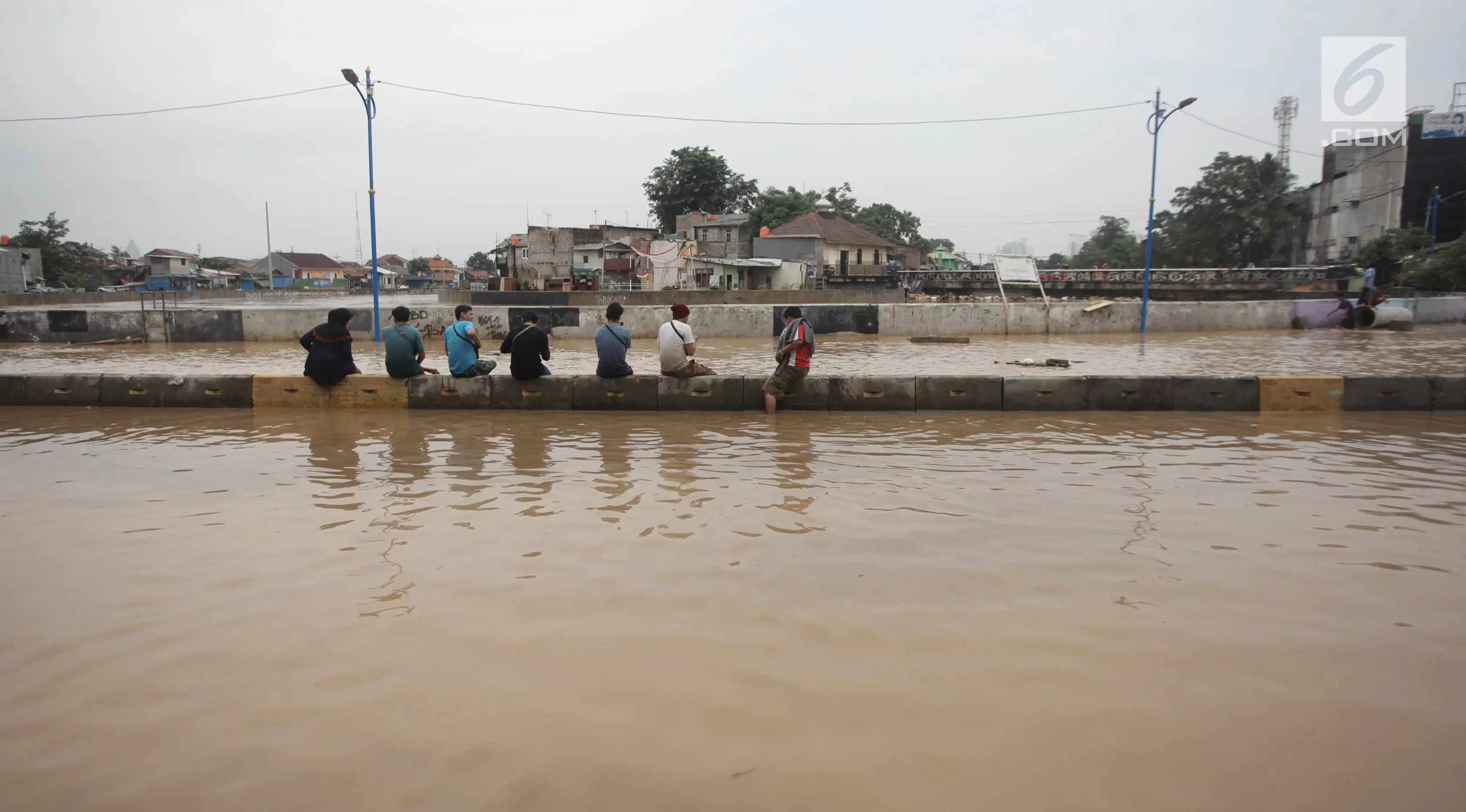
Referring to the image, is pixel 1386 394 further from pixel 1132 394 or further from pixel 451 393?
pixel 451 393

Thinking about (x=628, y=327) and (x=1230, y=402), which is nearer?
(x=1230, y=402)

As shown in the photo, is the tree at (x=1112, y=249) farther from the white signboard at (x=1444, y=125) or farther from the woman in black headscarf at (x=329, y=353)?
the woman in black headscarf at (x=329, y=353)

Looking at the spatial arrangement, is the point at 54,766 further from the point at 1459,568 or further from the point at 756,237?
the point at 756,237

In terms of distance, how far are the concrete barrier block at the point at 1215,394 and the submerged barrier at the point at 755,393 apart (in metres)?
0.01

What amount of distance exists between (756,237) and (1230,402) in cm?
4944

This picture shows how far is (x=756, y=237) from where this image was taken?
56.4m

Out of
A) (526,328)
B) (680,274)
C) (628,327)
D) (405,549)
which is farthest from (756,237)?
(405,549)

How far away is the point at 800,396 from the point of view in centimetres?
888

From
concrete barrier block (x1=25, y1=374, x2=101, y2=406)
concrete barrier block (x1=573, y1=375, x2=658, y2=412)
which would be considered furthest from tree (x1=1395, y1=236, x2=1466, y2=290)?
concrete barrier block (x1=25, y1=374, x2=101, y2=406)

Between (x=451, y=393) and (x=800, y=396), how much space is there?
4.10 meters

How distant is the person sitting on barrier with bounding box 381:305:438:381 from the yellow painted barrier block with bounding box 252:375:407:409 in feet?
0.48

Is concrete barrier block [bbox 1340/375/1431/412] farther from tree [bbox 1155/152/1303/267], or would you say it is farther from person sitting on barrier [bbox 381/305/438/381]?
tree [bbox 1155/152/1303/267]

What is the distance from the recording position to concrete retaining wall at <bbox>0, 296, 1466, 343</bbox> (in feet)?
61.4

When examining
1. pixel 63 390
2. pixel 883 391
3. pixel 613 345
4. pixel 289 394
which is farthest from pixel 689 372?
pixel 63 390
